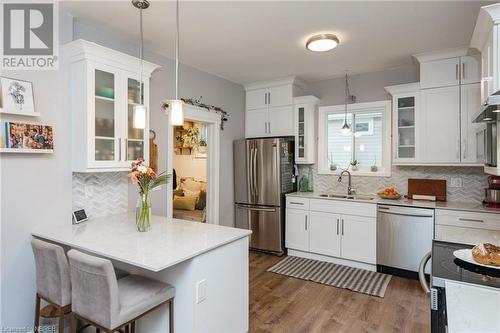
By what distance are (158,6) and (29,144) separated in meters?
1.50

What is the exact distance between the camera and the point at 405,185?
4.04 metres

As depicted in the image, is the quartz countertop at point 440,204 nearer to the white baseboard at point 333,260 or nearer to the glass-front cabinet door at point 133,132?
the white baseboard at point 333,260

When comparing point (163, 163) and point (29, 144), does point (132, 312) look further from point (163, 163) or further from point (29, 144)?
point (163, 163)

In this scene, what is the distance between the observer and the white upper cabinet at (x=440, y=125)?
337 centimetres

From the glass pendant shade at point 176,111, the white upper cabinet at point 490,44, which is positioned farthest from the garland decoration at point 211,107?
the white upper cabinet at point 490,44

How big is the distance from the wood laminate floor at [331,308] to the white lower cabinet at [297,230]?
0.80 meters

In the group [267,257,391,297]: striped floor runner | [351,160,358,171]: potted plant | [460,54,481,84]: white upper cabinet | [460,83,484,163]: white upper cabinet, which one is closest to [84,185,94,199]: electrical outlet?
[267,257,391,297]: striped floor runner

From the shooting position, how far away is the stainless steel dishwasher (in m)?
3.32

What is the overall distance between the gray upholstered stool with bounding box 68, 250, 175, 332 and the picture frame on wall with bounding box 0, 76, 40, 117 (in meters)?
1.22

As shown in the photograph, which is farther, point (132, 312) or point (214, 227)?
point (214, 227)

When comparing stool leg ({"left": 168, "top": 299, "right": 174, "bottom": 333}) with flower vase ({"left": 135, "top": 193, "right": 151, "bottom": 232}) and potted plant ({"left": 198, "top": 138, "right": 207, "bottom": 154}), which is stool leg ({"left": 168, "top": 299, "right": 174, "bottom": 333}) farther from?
potted plant ({"left": 198, "top": 138, "right": 207, "bottom": 154})

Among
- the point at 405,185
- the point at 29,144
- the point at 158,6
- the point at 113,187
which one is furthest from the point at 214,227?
the point at 405,185

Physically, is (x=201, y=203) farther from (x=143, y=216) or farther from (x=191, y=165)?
(x=143, y=216)

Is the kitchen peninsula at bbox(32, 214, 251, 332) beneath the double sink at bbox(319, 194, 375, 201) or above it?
beneath
